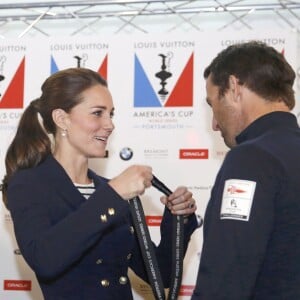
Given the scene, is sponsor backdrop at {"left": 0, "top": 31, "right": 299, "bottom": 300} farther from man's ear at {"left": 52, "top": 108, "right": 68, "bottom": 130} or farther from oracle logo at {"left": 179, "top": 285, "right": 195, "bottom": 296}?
man's ear at {"left": 52, "top": 108, "right": 68, "bottom": 130}

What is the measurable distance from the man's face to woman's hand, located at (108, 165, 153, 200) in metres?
0.33

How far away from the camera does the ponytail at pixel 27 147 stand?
2.18 meters

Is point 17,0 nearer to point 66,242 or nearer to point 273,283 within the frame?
point 66,242

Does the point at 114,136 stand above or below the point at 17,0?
below

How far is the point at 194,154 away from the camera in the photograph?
11.9 feet

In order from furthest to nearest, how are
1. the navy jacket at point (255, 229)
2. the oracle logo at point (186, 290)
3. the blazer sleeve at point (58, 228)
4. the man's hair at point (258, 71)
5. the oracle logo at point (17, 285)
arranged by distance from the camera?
the oracle logo at point (17, 285)
the oracle logo at point (186, 290)
the blazer sleeve at point (58, 228)
the man's hair at point (258, 71)
the navy jacket at point (255, 229)

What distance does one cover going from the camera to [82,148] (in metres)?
2.29

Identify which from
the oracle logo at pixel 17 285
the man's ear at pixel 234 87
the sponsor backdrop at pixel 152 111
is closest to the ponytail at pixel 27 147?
the man's ear at pixel 234 87

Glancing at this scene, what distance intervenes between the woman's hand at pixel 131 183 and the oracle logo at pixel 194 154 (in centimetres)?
162

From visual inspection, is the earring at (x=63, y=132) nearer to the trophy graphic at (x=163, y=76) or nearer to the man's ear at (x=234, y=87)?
the man's ear at (x=234, y=87)

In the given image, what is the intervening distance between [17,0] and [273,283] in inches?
145

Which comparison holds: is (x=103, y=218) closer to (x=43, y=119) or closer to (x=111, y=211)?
(x=111, y=211)

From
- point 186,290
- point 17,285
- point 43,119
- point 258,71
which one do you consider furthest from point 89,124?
point 17,285

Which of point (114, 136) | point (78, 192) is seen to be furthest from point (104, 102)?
point (114, 136)
